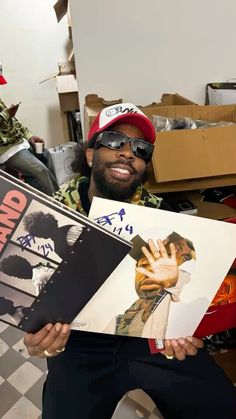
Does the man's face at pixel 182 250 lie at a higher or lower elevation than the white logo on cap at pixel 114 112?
lower

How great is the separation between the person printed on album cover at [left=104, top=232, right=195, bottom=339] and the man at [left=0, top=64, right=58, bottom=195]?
1.53 meters

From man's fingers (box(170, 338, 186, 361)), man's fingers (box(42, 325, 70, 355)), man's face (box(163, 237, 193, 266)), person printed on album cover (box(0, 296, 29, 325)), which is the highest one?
man's face (box(163, 237, 193, 266))

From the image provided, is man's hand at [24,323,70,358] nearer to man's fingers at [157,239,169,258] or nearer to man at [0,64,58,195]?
man's fingers at [157,239,169,258]

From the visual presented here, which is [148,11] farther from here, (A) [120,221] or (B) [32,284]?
(B) [32,284]

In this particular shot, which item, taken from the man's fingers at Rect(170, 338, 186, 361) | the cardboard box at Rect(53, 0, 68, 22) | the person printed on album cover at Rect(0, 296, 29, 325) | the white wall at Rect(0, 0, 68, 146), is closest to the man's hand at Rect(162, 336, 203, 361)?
the man's fingers at Rect(170, 338, 186, 361)

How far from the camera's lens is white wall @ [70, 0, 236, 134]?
1575 millimetres

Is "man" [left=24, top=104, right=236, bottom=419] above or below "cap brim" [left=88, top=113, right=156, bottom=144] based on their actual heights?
below

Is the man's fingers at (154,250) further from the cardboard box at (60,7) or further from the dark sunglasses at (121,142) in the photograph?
the cardboard box at (60,7)

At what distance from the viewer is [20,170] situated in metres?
2.05

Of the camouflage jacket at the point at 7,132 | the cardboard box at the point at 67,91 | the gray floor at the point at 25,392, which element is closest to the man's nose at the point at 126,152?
the gray floor at the point at 25,392

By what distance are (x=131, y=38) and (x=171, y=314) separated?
1551 millimetres

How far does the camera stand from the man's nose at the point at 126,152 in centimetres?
79

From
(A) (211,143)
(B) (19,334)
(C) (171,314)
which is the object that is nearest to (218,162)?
(A) (211,143)

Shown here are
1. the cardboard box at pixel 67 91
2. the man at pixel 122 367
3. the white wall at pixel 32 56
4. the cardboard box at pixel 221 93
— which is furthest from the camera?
the white wall at pixel 32 56
